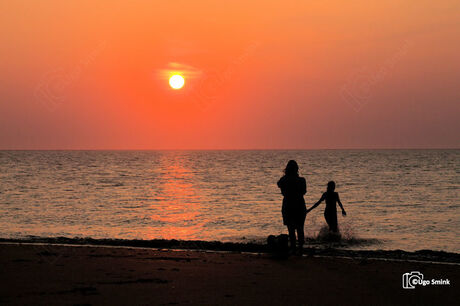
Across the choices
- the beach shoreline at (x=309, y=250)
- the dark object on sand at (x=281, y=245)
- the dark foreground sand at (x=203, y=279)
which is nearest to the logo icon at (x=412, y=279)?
the dark foreground sand at (x=203, y=279)

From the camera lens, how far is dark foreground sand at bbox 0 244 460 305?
24.8 feet

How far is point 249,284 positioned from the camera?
8523 mm

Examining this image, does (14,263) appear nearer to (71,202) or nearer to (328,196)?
(328,196)

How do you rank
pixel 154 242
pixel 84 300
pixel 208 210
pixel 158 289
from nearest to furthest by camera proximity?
pixel 84 300 < pixel 158 289 < pixel 154 242 < pixel 208 210

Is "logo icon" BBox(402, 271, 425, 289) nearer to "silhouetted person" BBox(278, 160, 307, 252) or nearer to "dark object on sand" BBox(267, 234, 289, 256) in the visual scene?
"dark object on sand" BBox(267, 234, 289, 256)

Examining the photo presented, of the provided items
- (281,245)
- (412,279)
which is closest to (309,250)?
(281,245)

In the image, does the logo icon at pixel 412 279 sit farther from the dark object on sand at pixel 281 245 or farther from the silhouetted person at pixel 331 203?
the silhouetted person at pixel 331 203

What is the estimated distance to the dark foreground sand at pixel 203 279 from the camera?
7547mm

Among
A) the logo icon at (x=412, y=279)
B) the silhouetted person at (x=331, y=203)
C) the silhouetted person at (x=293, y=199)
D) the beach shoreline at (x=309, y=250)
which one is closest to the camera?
the logo icon at (x=412, y=279)

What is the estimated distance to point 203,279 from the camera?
884 centimetres

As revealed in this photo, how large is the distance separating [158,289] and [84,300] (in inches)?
45.4

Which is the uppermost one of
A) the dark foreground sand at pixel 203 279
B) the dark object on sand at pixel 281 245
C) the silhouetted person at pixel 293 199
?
the silhouetted person at pixel 293 199

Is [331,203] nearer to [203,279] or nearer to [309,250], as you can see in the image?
[309,250]

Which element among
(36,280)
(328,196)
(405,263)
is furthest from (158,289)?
(328,196)
